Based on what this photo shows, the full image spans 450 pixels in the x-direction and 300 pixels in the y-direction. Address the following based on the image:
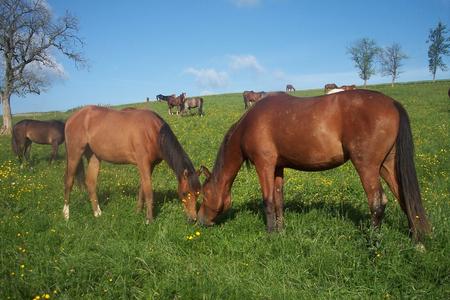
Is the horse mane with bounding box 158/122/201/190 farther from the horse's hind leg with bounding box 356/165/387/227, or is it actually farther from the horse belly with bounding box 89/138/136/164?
the horse's hind leg with bounding box 356/165/387/227

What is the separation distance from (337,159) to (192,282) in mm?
2820

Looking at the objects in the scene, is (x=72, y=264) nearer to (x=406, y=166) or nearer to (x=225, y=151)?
(x=225, y=151)

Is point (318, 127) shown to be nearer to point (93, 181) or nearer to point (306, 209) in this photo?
point (306, 209)

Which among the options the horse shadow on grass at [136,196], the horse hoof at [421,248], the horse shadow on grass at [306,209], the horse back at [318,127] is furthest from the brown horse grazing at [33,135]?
the horse hoof at [421,248]

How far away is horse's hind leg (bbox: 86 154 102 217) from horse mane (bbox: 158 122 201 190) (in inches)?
76.1

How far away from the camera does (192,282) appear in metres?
4.08

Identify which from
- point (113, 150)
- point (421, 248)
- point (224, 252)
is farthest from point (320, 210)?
point (113, 150)

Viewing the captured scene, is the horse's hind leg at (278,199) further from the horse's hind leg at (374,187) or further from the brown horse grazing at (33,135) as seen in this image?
the brown horse grazing at (33,135)

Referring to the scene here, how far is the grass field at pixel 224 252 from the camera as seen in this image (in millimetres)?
4039

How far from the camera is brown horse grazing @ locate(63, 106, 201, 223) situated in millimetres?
6875

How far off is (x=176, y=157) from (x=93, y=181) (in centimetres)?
240

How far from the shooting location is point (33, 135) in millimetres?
14812

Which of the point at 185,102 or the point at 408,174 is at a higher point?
the point at 185,102

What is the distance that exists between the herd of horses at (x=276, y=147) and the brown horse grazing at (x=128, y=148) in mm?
20
